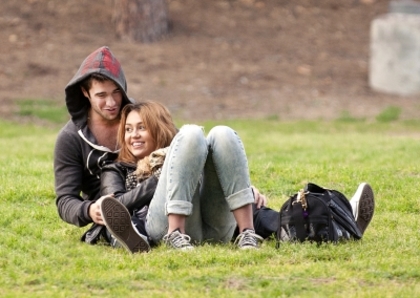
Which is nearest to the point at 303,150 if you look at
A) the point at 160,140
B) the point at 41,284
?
the point at 160,140

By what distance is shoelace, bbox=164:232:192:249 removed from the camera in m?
5.72

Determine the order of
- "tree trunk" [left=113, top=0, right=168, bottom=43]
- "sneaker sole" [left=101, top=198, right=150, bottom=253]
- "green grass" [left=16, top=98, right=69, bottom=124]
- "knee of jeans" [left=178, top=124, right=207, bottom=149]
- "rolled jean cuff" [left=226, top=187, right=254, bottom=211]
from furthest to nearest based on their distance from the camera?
"tree trunk" [left=113, top=0, right=168, bottom=43] < "green grass" [left=16, top=98, right=69, bottom=124] < "rolled jean cuff" [left=226, top=187, right=254, bottom=211] < "knee of jeans" [left=178, top=124, right=207, bottom=149] < "sneaker sole" [left=101, top=198, right=150, bottom=253]

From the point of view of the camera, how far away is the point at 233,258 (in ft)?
18.2

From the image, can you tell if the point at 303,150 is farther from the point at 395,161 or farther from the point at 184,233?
the point at 184,233

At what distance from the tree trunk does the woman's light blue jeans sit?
11502 mm

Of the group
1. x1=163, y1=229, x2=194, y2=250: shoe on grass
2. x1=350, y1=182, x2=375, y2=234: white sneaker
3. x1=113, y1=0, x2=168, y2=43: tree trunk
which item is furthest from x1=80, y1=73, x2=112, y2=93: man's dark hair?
x1=113, y1=0, x2=168, y2=43: tree trunk

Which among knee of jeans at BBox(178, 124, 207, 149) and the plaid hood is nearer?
knee of jeans at BBox(178, 124, 207, 149)

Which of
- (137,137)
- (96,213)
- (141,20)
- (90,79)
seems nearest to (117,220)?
(96,213)

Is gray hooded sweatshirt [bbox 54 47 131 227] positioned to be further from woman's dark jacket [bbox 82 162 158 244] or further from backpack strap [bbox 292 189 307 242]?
backpack strap [bbox 292 189 307 242]

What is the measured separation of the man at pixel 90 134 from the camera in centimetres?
613

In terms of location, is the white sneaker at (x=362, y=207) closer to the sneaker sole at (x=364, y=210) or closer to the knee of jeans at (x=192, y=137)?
the sneaker sole at (x=364, y=210)

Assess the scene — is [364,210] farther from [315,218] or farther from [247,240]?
[247,240]

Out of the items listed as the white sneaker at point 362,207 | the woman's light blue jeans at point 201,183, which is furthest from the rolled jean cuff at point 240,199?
the white sneaker at point 362,207

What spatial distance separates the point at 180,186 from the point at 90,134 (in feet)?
2.86
